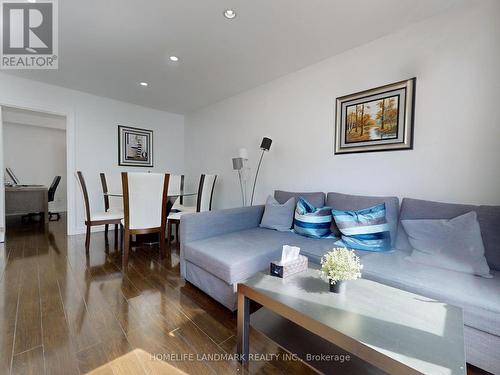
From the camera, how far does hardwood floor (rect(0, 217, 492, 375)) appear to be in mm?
1262

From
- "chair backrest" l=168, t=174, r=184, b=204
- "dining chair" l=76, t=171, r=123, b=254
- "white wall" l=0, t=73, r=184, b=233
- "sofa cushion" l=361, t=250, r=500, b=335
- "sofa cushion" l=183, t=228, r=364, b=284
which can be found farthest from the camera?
"chair backrest" l=168, t=174, r=184, b=204

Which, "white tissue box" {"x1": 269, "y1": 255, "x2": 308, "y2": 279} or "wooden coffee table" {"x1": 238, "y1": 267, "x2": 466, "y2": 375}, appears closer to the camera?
"wooden coffee table" {"x1": 238, "y1": 267, "x2": 466, "y2": 375}

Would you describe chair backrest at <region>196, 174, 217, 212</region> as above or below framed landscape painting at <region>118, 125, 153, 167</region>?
below

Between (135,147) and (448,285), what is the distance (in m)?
4.88

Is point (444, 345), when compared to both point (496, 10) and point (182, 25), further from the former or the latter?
point (182, 25)

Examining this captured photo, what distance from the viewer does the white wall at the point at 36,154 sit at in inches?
218

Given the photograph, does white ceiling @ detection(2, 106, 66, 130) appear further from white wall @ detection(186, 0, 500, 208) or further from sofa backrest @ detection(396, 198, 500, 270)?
sofa backrest @ detection(396, 198, 500, 270)

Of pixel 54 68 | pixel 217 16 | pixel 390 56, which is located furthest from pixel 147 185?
pixel 390 56

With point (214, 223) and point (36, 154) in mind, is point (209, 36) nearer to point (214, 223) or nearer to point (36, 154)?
point (214, 223)

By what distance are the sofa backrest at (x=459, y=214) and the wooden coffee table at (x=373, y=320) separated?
0.78 m

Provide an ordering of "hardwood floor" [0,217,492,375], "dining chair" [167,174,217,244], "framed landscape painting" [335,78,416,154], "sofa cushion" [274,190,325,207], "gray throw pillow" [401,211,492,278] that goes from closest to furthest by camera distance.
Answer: "hardwood floor" [0,217,492,375] → "gray throw pillow" [401,211,492,278] → "framed landscape painting" [335,78,416,154] → "sofa cushion" [274,190,325,207] → "dining chair" [167,174,217,244]

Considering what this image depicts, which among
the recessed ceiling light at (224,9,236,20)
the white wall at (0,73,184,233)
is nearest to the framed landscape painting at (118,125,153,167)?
the white wall at (0,73,184,233)

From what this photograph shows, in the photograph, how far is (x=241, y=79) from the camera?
10.7ft

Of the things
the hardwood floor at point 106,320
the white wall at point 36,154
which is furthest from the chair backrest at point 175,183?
the white wall at point 36,154
